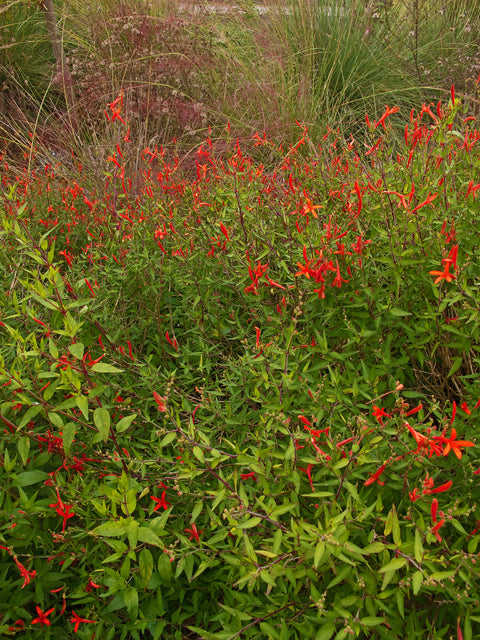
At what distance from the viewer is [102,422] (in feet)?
4.32

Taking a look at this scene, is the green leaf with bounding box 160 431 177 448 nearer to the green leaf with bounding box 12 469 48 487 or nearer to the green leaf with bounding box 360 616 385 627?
the green leaf with bounding box 12 469 48 487

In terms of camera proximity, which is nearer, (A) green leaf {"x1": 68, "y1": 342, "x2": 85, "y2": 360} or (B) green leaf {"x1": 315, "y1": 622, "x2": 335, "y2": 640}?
(B) green leaf {"x1": 315, "y1": 622, "x2": 335, "y2": 640}

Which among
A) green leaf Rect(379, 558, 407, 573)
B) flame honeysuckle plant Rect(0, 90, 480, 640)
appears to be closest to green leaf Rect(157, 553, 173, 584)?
flame honeysuckle plant Rect(0, 90, 480, 640)

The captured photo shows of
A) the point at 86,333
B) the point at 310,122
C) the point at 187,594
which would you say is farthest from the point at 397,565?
the point at 310,122

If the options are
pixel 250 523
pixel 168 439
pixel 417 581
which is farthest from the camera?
pixel 168 439

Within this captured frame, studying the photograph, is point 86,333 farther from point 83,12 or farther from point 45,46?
point 45,46

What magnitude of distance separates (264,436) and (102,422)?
409mm

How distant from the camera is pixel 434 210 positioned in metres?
1.69

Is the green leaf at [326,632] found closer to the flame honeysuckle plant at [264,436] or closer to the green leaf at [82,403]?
the flame honeysuckle plant at [264,436]

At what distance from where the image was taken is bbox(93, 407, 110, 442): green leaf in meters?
1.30

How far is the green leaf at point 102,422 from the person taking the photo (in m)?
1.30

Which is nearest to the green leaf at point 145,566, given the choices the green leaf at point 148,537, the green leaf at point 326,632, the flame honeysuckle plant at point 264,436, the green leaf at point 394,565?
the flame honeysuckle plant at point 264,436

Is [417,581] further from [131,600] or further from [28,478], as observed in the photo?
[28,478]

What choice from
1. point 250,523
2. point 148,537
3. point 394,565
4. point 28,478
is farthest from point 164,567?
point 394,565
